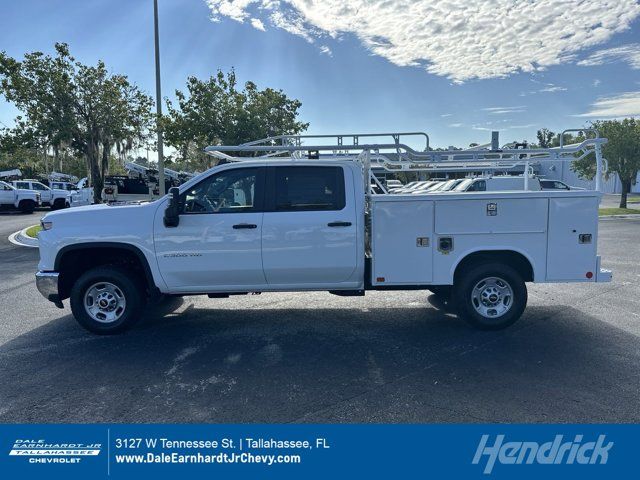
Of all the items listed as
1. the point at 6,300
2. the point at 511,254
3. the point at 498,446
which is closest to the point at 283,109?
the point at 6,300

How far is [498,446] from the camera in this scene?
10.0ft

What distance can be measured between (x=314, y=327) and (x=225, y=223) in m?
1.73

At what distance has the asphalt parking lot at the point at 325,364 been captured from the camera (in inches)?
143

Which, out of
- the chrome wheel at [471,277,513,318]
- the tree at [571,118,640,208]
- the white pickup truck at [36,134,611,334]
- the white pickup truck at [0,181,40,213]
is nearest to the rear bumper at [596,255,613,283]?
the white pickup truck at [36,134,611,334]

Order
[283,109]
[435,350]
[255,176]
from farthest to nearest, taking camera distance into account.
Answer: [283,109]
[255,176]
[435,350]

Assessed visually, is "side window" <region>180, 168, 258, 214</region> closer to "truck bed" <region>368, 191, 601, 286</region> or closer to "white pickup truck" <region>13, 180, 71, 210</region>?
"truck bed" <region>368, 191, 601, 286</region>

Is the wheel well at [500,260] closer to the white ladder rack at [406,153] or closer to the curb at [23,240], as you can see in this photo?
the white ladder rack at [406,153]

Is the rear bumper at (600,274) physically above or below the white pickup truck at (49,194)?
below

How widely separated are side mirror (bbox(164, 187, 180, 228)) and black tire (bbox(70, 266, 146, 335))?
2.84ft

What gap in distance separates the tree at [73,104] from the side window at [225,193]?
18888mm

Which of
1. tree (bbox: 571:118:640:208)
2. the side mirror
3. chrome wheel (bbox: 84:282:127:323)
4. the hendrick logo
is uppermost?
tree (bbox: 571:118:640:208)

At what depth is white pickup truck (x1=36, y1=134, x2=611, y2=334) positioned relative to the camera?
5125 millimetres

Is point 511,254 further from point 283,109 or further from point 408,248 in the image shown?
point 283,109

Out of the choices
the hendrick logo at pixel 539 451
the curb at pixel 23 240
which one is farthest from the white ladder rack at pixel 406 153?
the curb at pixel 23 240
